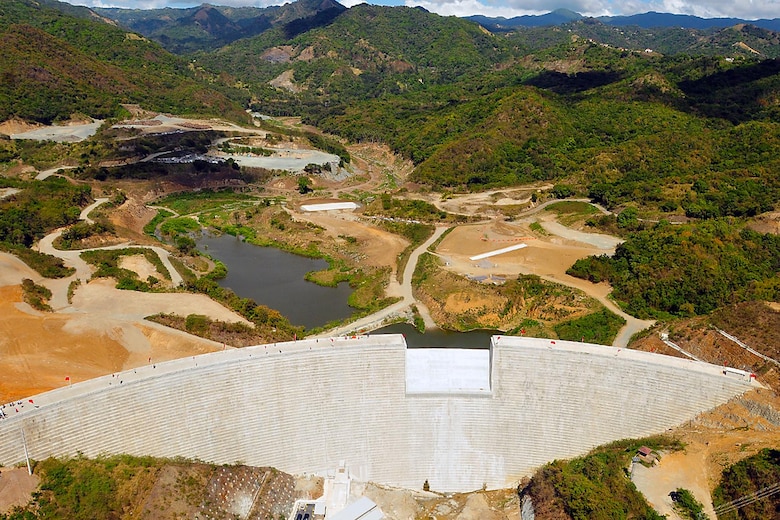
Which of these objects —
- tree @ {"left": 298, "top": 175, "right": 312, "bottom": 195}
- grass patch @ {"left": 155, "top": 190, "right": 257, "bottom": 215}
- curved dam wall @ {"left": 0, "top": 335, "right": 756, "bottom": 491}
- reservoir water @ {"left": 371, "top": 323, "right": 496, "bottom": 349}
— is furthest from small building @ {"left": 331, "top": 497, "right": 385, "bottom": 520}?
tree @ {"left": 298, "top": 175, "right": 312, "bottom": 195}

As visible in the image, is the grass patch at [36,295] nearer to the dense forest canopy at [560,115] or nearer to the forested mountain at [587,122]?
the dense forest canopy at [560,115]

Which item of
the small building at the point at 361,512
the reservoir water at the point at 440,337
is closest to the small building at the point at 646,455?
the small building at the point at 361,512

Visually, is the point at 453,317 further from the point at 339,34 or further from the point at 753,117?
the point at 339,34

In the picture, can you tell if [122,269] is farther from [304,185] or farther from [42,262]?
[304,185]

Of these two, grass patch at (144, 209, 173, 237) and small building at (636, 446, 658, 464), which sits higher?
small building at (636, 446, 658, 464)

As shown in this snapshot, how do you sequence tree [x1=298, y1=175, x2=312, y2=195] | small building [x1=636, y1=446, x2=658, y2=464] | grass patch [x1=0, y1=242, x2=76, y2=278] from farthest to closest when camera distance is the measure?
tree [x1=298, y1=175, x2=312, y2=195], grass patch [x1=0, y1=242, x2=76, y2=278], small building [x1=636, y1=446, x2=658, y2=464]

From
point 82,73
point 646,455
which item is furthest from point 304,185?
point 646,455

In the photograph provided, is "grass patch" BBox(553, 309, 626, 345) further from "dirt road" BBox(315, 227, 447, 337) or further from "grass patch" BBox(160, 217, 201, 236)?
"grass patch" BBox(160, 217, 201, 236)
